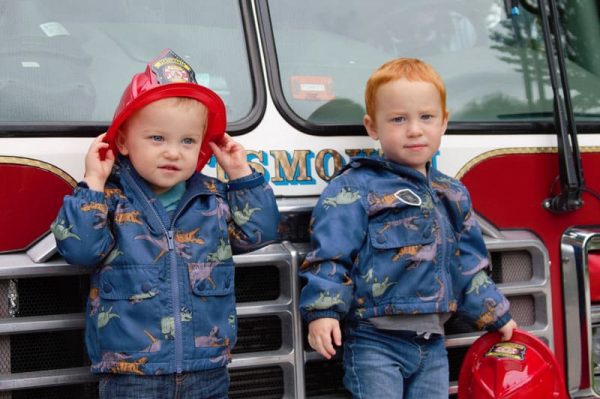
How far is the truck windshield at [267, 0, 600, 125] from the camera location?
2.69 metres

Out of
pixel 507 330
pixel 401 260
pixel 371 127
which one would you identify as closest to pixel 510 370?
pixel 507 330

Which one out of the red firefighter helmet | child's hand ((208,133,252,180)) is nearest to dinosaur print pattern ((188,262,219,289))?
child's hand ((208,133,252,180))

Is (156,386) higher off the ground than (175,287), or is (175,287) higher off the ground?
(175,287)

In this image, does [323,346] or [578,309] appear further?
[578,309]

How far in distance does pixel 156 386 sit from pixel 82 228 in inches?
16.4

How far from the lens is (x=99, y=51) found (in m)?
2.49

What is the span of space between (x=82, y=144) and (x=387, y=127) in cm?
83

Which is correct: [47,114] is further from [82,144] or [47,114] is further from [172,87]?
[172,87]

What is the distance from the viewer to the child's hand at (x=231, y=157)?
2.22 meters

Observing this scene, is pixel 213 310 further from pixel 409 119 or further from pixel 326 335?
pixel 409 119

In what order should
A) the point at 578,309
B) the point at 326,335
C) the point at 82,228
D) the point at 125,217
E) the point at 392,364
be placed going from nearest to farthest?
1. the point at 82,228
2. the point at 125,217
3. the point at 326,335
4. the point at 392,364
5. the point at 578,309

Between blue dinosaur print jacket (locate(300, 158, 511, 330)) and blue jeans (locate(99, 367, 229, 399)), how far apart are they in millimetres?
340

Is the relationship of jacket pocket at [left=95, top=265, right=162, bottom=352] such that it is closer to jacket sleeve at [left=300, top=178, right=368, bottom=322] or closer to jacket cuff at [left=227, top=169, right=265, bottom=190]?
jacket cuff at [left=227, top=169, right=265, bottom=190]

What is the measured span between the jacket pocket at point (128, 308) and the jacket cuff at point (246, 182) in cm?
31
